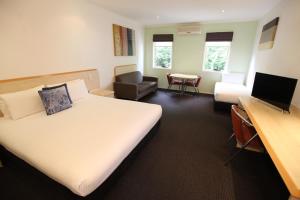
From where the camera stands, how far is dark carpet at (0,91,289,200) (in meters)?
1.62

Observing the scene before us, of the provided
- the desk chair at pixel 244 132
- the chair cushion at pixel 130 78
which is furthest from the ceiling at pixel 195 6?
the desk chair at pixel 244 132

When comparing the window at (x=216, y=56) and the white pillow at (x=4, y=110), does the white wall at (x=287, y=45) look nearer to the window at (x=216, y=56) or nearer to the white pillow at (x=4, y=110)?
the window at (x=216, y=56)

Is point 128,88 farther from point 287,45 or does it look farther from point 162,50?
point 287,45

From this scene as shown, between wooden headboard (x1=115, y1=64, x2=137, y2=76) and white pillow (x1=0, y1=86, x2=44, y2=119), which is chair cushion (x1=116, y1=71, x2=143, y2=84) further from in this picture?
white pillow (x1=0, y1=86, x2=44, y2=119)

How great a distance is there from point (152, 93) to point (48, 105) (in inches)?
152

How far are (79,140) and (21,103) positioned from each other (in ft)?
4.05

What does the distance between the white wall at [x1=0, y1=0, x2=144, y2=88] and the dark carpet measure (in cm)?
→ 158

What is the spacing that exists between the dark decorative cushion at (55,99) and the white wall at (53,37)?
1.96 feet

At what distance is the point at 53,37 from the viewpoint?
2777mm

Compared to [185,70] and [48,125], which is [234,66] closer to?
[185,70]

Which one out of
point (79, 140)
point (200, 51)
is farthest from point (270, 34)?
point (79, 140)

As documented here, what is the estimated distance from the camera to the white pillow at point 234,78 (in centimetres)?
505

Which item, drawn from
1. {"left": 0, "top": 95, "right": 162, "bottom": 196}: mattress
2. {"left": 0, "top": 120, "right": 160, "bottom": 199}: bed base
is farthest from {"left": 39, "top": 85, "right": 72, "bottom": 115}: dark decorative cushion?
{"left": 0, "top": 120, "right": 160, "bottom": 199}: bed base

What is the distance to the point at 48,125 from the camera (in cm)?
192
